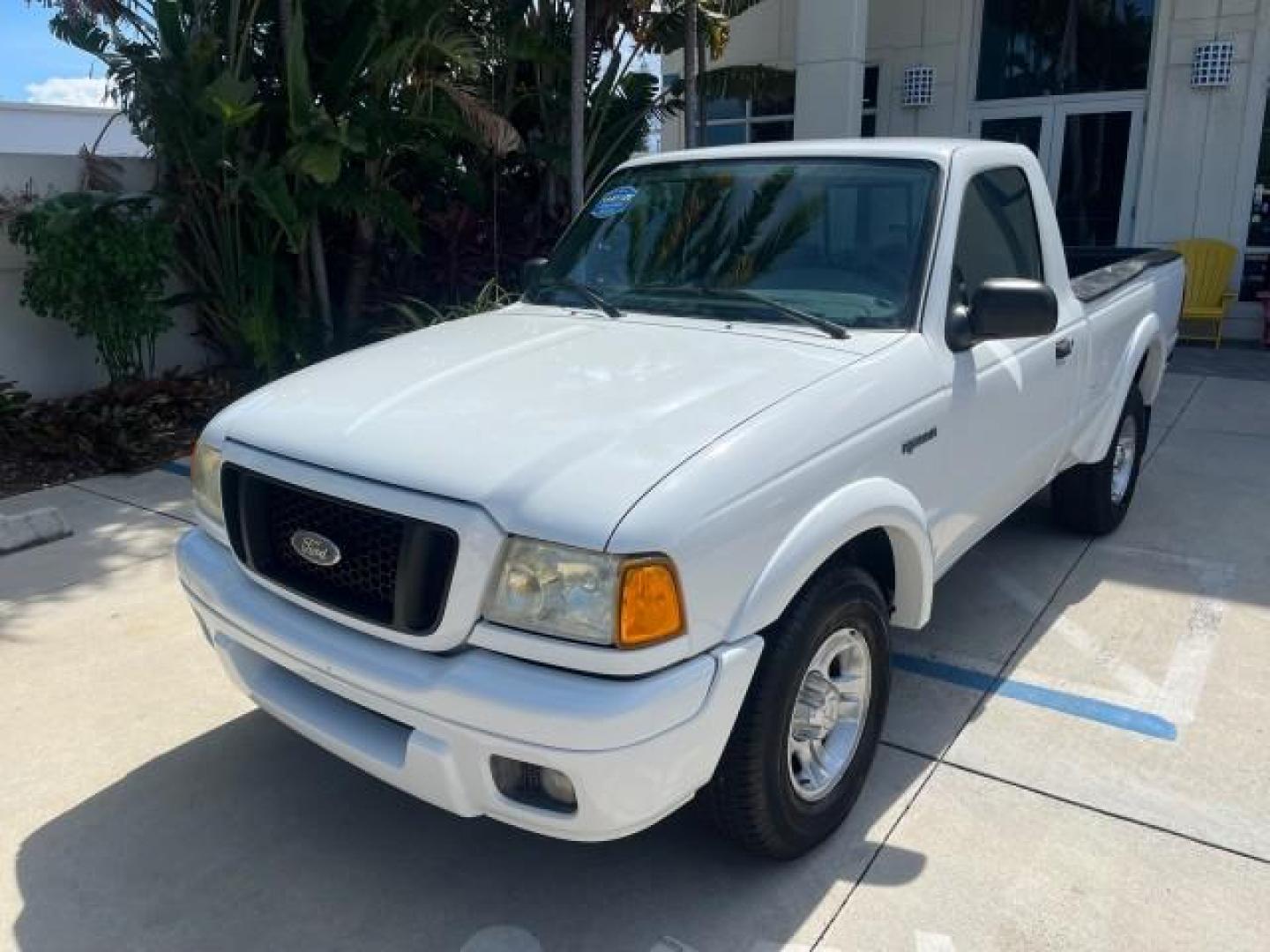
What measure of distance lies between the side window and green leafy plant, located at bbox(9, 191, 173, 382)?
18.2ft

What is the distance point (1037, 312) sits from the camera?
3.17 metres

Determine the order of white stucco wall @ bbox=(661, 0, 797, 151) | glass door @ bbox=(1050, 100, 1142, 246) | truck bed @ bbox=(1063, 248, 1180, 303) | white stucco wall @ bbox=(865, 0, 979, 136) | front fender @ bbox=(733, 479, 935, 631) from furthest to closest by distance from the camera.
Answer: white stucco wall @ bbox=(661, 0, 797, 151), white stucco wall @ bbox=(865, 0, 979, 136), glass door @ bbox=(1050, 100, 1142, 246), truck bed @ bbox=(1063, 248, 1180, 303), front fender @ bbox=(733, 479, 935, 631)

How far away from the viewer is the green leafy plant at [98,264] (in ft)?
22.0

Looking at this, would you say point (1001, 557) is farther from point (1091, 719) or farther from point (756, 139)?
point (756, 139)

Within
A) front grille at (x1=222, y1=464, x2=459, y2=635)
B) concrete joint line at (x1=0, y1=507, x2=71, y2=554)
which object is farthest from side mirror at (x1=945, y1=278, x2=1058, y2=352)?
concrete joint line at (x1=0, y1=507, x2=71, y2=554)

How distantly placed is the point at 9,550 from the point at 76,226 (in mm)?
2557

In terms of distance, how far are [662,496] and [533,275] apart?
2220mm

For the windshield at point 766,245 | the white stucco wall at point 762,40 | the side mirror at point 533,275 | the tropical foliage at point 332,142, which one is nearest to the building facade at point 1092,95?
the white stucco wall at point 762,40

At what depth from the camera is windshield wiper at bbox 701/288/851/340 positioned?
3158mm

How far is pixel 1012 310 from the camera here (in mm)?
3158

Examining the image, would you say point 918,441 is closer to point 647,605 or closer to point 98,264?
point 647,605

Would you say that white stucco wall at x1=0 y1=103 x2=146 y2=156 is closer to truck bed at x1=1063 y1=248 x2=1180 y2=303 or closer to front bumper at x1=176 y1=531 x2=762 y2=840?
truck bed at x1=1063 y1=248 x2=1180 y2=303

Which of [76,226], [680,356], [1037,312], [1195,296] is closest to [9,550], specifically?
[76,226]

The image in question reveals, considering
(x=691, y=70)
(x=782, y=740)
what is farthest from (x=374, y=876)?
(x=691, y=70)
